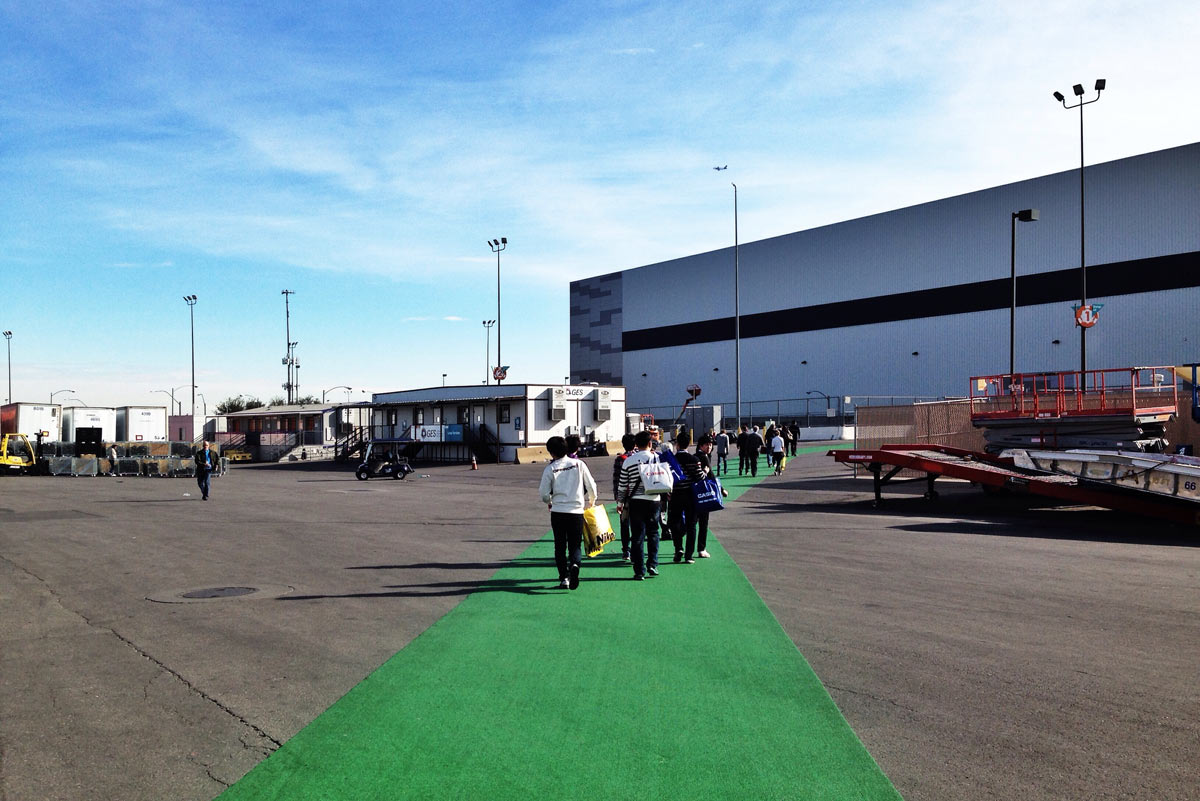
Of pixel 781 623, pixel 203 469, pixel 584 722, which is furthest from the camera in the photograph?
pixel 203 469

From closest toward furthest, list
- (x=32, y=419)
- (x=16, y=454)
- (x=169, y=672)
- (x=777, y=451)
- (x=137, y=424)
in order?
(x=169, y=672) < (x=777, y=451) < (x=16, y=454) < (x=32, y=419) < (x=137, y=424)

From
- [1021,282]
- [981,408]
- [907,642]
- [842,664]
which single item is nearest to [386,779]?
[842,664]

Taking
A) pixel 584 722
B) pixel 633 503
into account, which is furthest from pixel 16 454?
pixel 584 722

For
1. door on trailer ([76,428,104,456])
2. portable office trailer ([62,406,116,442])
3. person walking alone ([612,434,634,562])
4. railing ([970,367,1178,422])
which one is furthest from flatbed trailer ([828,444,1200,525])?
portable office trailer ([62,406,116,442])

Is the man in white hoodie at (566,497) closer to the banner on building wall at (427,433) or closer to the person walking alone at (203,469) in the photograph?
the person walking alone at (203,469)

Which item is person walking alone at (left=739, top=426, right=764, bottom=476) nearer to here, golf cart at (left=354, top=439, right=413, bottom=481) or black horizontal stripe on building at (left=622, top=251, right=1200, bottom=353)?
golf cart at (left=354, top=439, right=413, bottom=481)

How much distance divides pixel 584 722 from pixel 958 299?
56885mm

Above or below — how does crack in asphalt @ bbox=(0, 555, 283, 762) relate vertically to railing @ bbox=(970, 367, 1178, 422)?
below

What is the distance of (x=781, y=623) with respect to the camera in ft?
26.7

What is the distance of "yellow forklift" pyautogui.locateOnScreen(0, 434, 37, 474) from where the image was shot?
39938mm

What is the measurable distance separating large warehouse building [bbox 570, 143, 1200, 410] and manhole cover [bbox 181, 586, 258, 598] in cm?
3418

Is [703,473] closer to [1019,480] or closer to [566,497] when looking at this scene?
[566,497]

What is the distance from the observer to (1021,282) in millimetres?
53500

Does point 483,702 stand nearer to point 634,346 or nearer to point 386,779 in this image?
point 386,779
